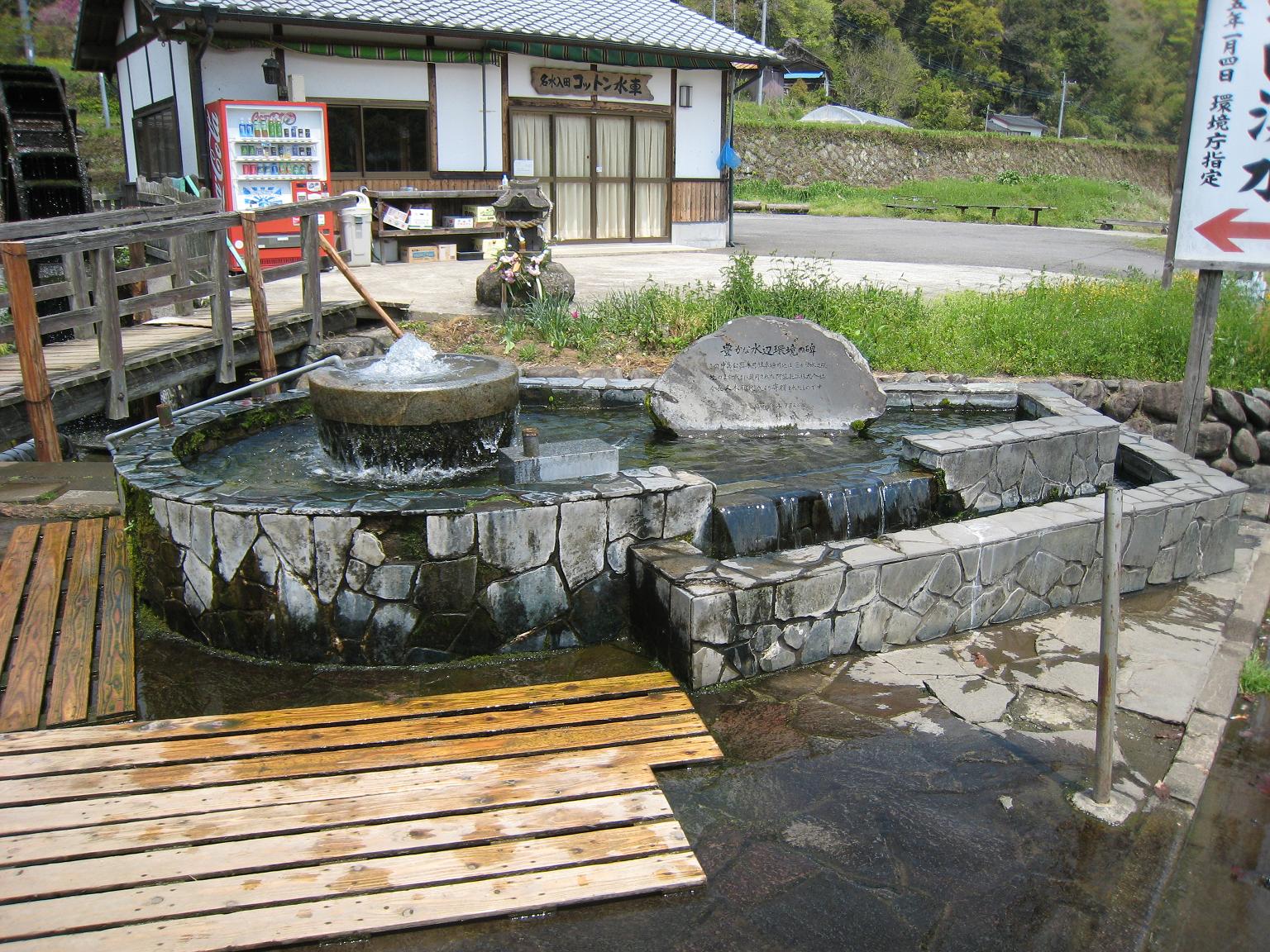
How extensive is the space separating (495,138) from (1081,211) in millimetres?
21929

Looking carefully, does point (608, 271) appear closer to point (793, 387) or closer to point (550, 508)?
point (793, 387)

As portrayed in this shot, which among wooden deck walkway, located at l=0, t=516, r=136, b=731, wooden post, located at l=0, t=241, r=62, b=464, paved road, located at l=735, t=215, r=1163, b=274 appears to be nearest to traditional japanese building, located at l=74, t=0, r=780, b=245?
paved road, located at l=735, t=215, r=1163, b=274

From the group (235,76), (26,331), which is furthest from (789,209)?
(26,331)

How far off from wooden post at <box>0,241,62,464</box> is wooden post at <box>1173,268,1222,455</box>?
7883 mm

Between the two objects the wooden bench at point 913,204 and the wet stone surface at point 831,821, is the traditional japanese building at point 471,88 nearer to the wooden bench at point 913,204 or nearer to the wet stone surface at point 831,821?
the wet stone surface at point 831,821

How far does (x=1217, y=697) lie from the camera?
4559 millimetres

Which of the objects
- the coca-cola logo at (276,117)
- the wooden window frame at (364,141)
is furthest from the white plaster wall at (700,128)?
the coca-cola logo at (276,117)

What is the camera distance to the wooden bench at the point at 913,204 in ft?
104

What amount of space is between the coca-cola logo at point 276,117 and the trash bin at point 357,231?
145 cm

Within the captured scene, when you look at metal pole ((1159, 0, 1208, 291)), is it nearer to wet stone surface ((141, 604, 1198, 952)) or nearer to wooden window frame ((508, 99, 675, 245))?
wet stone surface ((141, 604, 1198, 952))

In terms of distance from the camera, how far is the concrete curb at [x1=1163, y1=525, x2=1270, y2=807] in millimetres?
3850

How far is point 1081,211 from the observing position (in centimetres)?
3166

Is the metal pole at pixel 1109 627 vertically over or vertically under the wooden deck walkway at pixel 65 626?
over

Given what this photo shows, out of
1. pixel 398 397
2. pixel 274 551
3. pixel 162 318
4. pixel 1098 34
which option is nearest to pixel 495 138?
pixel 162 318
